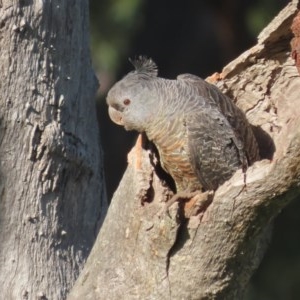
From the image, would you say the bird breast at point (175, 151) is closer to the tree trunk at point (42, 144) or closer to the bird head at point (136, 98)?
the bird head at point (136, 98)

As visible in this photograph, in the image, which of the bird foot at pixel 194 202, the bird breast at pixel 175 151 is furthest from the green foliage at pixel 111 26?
the bird foot at pixel 194 202

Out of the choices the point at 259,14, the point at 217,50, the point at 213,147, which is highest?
the point at 217,50

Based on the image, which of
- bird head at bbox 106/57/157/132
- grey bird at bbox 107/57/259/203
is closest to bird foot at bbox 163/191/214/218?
grey bird at bbox 107/57/259/203

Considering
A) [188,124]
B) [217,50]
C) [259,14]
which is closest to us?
[188,124]

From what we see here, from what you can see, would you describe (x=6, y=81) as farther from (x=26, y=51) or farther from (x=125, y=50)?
(x=125, y=50)

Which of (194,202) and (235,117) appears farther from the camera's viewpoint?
(235,117)

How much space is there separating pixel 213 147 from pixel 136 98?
0.38 meters

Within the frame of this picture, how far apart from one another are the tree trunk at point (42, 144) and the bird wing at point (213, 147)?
440 mm

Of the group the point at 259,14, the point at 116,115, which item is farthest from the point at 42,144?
the point at 259,14

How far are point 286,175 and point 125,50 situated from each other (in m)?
5.68

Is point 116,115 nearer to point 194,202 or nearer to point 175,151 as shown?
point 175,151

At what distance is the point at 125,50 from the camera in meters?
8.67

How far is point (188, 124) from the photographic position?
3.82 meters

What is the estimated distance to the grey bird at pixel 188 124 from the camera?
3703 millimetres
